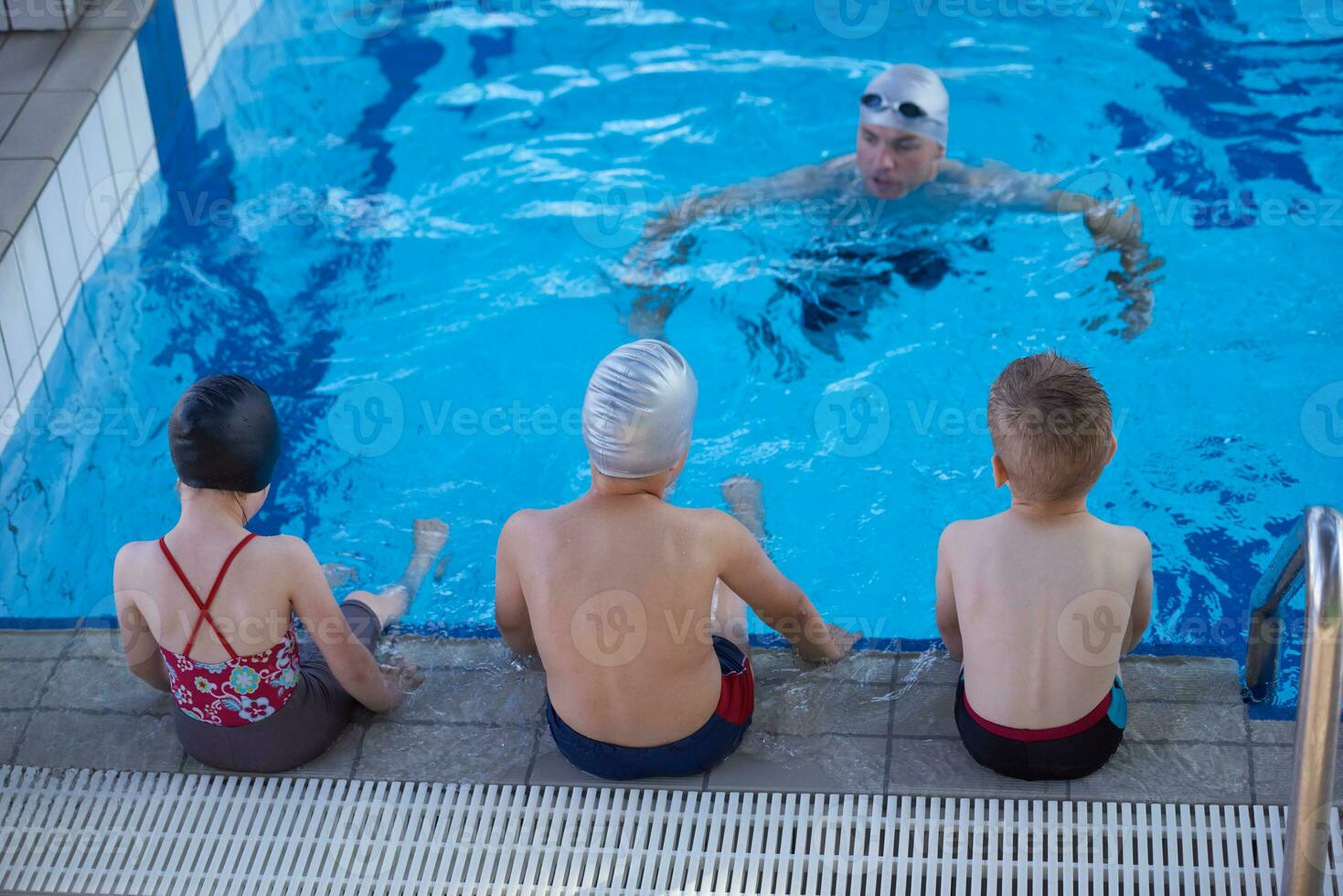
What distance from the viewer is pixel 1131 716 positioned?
124 inches

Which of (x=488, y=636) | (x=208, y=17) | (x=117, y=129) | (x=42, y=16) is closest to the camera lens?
(x=488, y=636)

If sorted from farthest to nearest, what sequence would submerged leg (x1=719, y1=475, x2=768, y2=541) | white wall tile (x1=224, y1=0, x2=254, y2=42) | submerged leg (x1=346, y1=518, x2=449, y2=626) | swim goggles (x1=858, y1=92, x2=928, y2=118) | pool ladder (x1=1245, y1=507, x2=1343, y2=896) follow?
white wall tile (x1=224, y1=0, x2=254, y2=42) < swim goggles (x1=858, y1=92, x2=928, y2=118) < submerged leg (x1=719, y1=475, x2=768, y2=541) < submerged leg (x1=346, y1=518, x2=449, y2=626) < pool ladder (x1=1245, y1=507, x2=1343, y2=896)

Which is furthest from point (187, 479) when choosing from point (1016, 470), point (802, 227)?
point (802, 227)

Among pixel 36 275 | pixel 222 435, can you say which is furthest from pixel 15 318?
pixel 222 435

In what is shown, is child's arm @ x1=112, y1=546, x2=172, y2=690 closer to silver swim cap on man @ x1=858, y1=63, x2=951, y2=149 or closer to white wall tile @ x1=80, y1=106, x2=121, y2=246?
white wall tile @ x1=80, y1=106, x2=121, y2=246

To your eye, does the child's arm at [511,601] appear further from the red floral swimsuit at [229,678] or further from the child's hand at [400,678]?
the red floral swimsuit at [229,678]

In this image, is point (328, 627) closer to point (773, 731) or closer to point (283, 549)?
point (283, 549)

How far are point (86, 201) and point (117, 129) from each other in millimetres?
525

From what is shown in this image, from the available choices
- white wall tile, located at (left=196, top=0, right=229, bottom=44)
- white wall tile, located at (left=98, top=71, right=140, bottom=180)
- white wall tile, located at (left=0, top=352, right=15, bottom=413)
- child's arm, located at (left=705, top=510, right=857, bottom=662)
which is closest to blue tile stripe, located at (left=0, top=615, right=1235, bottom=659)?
child's arm, located at (left=705, top=510, right=857, bottom=662)

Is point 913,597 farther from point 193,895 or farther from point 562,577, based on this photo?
point 193,895

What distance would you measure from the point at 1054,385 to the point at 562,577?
116 cm

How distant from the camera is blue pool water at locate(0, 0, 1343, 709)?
476cm

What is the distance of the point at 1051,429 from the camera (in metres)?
2.71

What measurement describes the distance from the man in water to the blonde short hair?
266 centimetres
